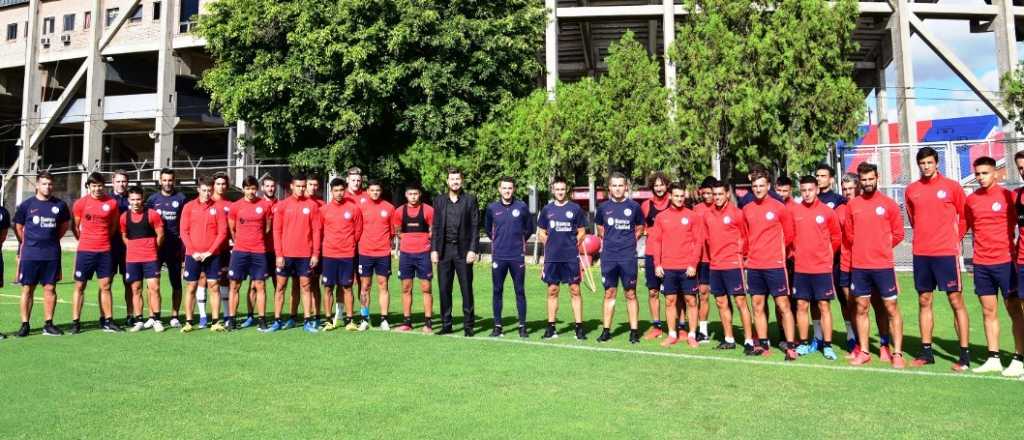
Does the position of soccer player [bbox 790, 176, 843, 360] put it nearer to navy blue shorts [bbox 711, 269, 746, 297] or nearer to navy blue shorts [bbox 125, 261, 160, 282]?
navy blue shorts [bbox 711, 269, 746, 297]

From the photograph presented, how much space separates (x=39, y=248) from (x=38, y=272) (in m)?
0.31

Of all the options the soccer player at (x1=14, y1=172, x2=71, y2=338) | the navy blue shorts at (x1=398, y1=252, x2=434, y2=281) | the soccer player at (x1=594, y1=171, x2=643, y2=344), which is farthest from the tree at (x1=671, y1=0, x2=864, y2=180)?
the soccer player at (x1=14, y1=172, x2=71, y2=338)

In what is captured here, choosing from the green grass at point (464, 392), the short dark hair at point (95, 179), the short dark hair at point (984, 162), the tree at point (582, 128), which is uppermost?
the tree at point (582, 128)

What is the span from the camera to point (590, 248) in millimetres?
20578

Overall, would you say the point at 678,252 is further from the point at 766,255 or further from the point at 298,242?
the point at 298,242

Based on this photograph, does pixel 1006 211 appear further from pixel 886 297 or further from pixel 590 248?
pixel 590 248

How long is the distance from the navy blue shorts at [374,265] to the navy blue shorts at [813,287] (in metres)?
5.01

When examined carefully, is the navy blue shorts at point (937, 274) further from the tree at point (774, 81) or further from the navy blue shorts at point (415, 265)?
the tree at point (774, 81)

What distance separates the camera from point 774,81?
16656 mm

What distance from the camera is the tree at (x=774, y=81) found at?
638 inches

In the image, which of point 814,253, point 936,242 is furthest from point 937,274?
point 814,253

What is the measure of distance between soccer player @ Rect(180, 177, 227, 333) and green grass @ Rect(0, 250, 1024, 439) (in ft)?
3.62

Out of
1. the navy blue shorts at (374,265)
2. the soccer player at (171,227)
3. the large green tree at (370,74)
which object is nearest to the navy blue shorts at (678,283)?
the navy blue shorts at (374,265)

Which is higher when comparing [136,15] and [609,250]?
[136,15]
